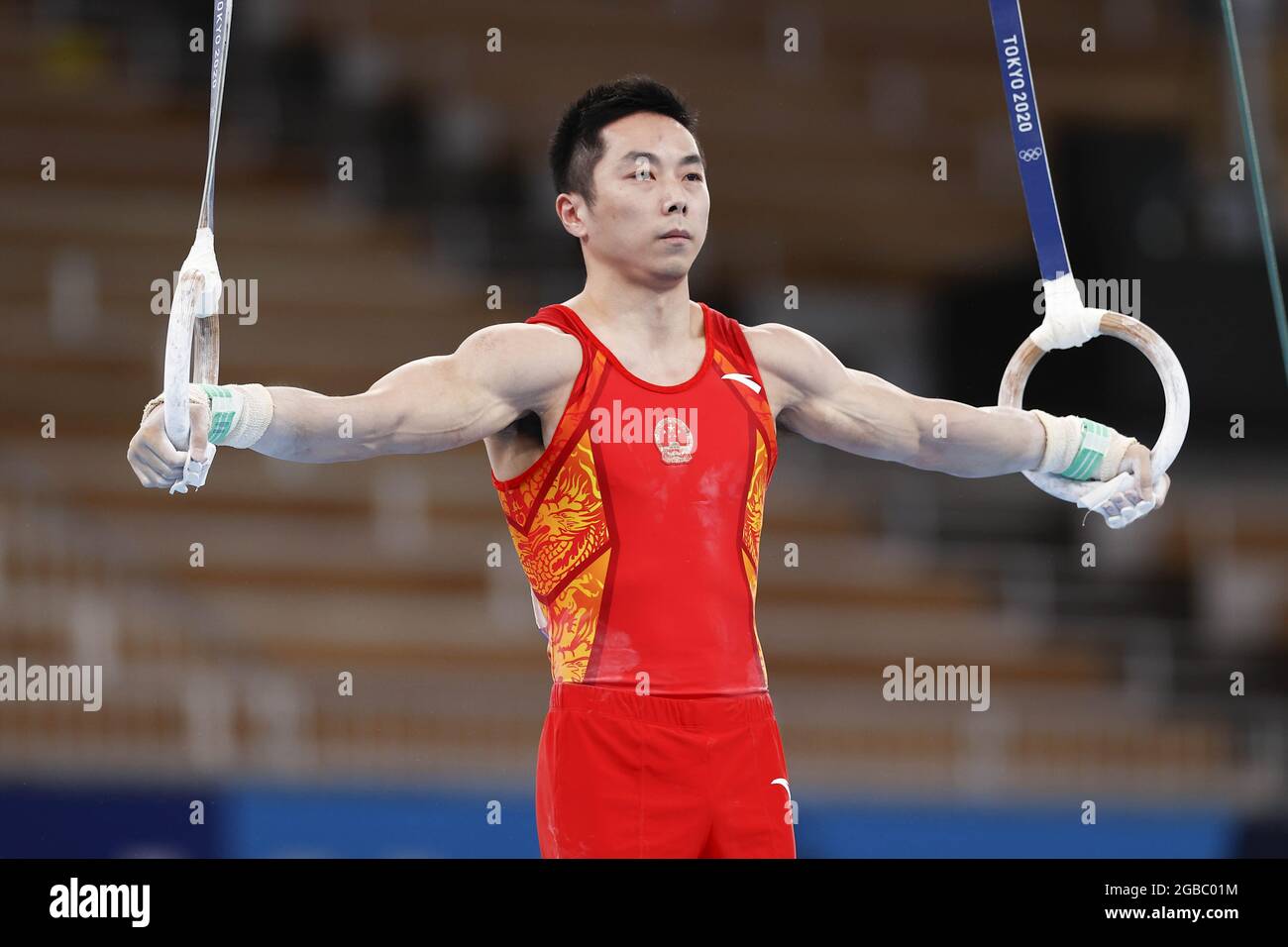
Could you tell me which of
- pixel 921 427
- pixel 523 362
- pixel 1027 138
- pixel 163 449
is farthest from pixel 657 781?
pixel 1027 138

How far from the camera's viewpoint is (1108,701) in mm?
6824

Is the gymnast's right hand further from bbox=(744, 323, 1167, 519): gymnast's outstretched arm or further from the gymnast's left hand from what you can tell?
the gymnast's left hand

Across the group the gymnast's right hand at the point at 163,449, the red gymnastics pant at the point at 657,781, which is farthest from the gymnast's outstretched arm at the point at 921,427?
the gymnast's right hand at the point at 163,449

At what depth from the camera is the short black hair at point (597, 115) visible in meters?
3.37

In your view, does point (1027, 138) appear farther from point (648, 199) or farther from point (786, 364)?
point (648, 199)

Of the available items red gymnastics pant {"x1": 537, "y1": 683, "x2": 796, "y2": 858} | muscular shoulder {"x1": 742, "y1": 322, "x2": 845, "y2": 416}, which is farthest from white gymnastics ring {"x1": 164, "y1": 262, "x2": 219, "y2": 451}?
muscular shoulder {"x1": 742, "y1": 322, "x2": 845, "y2": 416}

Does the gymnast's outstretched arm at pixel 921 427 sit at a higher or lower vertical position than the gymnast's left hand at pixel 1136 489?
higher

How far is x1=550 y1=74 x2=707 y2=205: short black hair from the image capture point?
337cm

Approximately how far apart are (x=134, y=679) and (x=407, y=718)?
0.91 meters

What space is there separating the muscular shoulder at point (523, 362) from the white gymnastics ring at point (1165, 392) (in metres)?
0.96

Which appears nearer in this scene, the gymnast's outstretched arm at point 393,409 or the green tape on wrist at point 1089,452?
the gymnast's outstretched arm at point 393,409

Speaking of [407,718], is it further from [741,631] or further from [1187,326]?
[1187,326]

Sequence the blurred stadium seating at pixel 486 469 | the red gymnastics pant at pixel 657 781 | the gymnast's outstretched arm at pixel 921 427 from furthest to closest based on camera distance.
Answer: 1. the blurred stadium seating at pixel 486 469
2. the gymnast's outstretched arm at pixel 921 427
3. the red gymnastics pant at pixel 657 781

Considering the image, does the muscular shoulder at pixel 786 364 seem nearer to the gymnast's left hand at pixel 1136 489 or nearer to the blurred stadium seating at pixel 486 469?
the gymnast's left hand at pixel 1136 489
